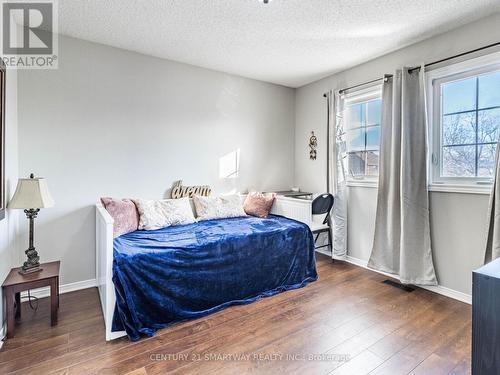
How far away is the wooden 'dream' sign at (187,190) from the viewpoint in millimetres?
3047

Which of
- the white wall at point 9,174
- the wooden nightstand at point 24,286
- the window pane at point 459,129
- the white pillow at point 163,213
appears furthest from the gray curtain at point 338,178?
the white wall at point 9,174

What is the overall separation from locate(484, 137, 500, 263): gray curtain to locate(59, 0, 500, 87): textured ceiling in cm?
121

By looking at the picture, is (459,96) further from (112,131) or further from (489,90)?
(112,131)

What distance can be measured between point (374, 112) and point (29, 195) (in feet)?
11.0

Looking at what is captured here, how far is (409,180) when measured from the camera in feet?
8.39

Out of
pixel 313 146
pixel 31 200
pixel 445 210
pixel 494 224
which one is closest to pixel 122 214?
pixel 31 200

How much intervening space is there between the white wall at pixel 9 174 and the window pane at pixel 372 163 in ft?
11.1

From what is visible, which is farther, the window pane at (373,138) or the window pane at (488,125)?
the window pane at (373,138)

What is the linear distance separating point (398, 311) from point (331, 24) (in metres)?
2.45

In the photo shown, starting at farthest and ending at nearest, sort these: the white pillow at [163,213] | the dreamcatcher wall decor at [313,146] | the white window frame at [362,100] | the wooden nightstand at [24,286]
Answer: the dreamcatcher wall decor at [313,146], the white window frame at [362,100], the white pillow at [163,213], the wooden nightstand at [24,286]

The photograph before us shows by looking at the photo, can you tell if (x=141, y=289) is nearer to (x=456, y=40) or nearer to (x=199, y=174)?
(x=199, y=174)

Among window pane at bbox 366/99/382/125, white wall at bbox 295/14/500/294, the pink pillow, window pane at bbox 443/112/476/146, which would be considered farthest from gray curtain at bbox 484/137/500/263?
the pink pillow

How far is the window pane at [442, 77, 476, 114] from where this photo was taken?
2322mm

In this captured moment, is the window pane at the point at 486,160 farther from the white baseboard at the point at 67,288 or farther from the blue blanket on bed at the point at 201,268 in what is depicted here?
the white baseboard at the point at 67,288
